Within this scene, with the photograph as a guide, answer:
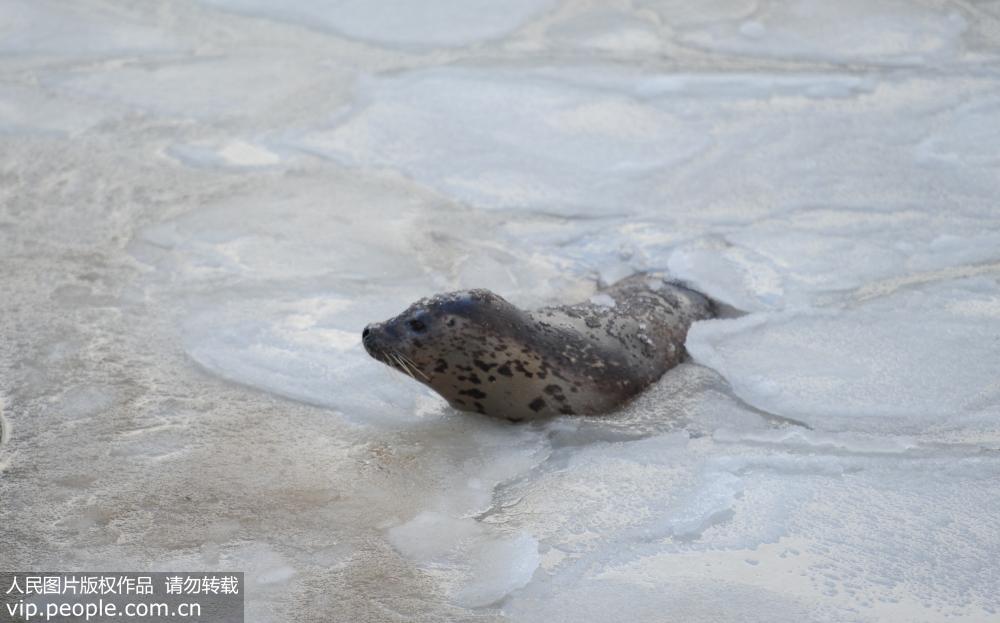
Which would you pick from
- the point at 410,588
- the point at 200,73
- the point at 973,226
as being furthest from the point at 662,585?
the point at 200,73

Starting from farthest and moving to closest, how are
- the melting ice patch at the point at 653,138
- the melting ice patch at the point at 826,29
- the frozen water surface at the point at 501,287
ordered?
the melting ice patch at the point at 826,29 < the melting ice patch at the point at 653,138 < the frozen water surface at the point at 501,287

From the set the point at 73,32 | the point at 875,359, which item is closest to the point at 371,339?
the point at 875,359

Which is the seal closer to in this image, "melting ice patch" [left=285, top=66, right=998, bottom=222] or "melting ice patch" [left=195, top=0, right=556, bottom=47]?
"melting ice patch" [left=285, top=66, right=998, bottom=222]

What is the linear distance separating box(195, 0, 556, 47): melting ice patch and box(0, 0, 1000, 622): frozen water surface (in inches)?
1.1

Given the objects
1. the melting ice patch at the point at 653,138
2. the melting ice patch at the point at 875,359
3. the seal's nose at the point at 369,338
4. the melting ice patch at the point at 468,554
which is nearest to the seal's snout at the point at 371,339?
the seal's nose at the point at 369,338

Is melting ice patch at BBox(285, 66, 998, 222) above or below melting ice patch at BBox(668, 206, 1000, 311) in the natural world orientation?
above

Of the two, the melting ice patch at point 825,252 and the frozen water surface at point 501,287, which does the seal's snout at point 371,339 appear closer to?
the frozen water surface at point 501,287

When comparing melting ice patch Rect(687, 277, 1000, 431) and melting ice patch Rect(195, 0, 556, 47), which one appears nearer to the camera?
melting ice patch Rect(687, 277, 1000, 431)

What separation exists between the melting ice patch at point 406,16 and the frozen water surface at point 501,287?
29mm

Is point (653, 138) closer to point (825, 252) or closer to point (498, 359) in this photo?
point (825, 252)

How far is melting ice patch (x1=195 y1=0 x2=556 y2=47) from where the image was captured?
23.4 ft

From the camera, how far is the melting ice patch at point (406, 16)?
7.13 m

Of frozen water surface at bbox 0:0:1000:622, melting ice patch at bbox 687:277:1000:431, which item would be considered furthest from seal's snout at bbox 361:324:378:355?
melting ice patch at bbox 687:277:1000:431

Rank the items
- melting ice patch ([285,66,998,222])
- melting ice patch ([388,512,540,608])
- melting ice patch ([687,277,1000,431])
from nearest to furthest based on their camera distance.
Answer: melting ice patch ([388,512,540,608]) < melting ice patch ([687,277,1000,431]) < melting ice patch ([285,66,998,222])
